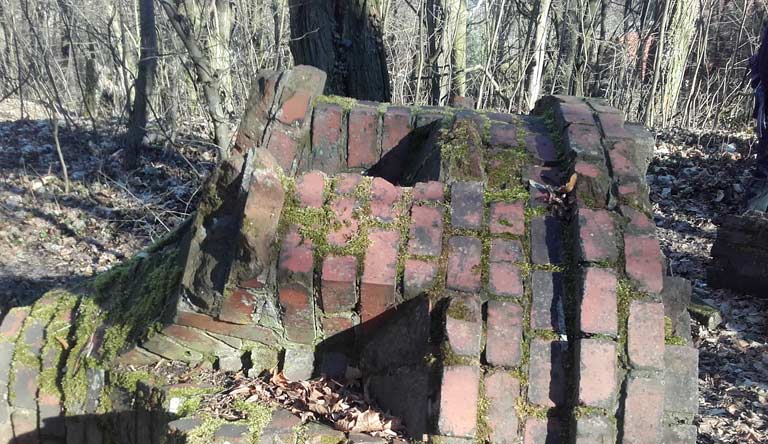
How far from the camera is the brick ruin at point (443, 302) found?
79.0 inches

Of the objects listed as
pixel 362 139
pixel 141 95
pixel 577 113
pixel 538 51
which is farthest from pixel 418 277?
pixel 538 51

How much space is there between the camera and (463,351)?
6.51 feet

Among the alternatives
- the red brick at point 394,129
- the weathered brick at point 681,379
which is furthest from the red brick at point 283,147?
the weathered brick at point 681,379

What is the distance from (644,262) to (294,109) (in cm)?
153

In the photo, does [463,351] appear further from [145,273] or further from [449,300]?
[145,273]

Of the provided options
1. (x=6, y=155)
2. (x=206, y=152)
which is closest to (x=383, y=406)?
(x=206, y=152)

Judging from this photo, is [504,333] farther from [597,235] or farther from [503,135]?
[503,135]

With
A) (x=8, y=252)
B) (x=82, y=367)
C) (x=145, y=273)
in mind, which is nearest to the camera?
(x=82, y=367)

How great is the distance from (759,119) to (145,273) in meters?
5.62

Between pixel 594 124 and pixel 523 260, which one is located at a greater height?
pixel 594 124

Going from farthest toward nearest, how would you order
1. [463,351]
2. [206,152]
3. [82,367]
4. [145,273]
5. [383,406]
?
1. [206,152]
2. [145,273]
3. [82,367]
4. [383,406]
5. [463,351]

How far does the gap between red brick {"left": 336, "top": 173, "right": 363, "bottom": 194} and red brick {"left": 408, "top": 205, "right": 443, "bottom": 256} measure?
210 mm

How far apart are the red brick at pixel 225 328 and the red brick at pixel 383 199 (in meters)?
0.54

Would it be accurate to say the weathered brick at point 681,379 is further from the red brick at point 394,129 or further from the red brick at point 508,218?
the red brick at point 394,129
